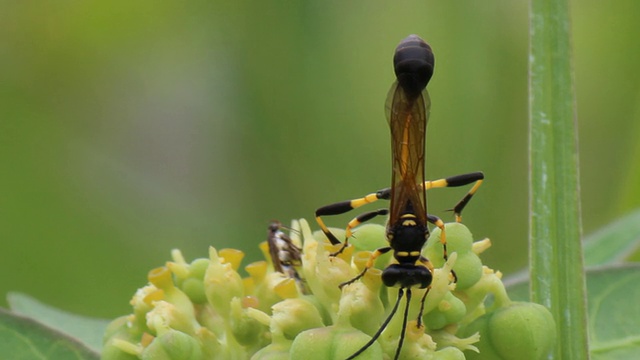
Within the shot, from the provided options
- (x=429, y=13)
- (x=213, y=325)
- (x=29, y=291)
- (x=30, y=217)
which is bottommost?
(x=29, y=291)

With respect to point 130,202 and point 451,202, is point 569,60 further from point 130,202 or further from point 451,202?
point 130,202

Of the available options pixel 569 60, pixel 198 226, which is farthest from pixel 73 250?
pixel 569 60

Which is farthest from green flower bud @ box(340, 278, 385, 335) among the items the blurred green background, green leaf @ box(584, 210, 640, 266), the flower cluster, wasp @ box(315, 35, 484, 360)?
the blurred green background

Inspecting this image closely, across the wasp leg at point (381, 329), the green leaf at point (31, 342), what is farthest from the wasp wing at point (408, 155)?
the green leaf at point (31, 342)

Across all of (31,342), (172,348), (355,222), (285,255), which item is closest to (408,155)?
(355,222)

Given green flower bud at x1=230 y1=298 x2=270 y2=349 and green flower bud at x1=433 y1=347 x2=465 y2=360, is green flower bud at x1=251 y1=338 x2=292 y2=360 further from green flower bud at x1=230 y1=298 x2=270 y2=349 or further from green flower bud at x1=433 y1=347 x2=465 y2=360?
green flower bud at x1=433 y1=347 x2=465 y2=360

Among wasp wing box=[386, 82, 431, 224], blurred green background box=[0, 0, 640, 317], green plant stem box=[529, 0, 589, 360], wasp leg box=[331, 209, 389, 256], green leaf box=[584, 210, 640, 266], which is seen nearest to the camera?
green plant stem box=[529, 0, 589, 360]
